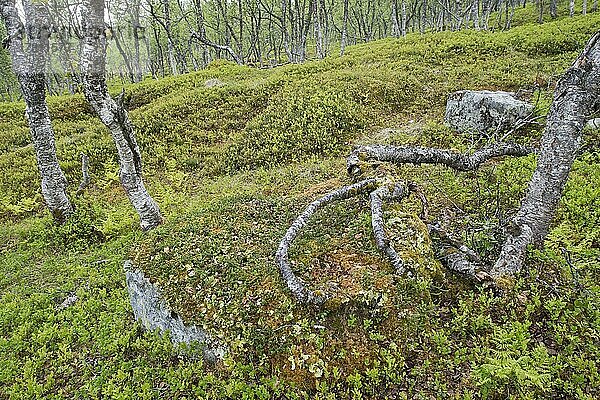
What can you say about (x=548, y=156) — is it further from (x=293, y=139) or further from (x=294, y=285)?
(x=293, y=139)

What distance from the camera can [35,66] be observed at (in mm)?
9680

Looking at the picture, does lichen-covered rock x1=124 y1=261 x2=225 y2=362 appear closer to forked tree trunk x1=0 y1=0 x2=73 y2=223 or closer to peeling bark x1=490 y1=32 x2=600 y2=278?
peeling bark x1=490 y1=32 x2=600 y2=278

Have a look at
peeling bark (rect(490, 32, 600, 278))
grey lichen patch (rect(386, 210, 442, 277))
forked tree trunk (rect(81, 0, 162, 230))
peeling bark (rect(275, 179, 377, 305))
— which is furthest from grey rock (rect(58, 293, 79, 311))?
peeling bark (rect(490, 32, 600, 278))

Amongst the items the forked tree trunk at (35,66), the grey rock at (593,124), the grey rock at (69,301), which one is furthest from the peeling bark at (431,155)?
the forked tree trunk at (35,66)

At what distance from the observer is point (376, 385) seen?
4172mm

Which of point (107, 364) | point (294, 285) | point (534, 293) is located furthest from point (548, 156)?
point (107, 364)

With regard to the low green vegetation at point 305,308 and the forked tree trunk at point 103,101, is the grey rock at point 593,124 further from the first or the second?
the forked tree trunk at point 103,101

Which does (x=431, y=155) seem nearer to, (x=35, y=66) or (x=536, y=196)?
(x=536, y=196)

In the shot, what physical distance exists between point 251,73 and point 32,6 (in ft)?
49.2

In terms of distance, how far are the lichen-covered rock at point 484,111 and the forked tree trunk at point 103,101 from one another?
945 cm

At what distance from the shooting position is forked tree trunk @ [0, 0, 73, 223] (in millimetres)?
9562

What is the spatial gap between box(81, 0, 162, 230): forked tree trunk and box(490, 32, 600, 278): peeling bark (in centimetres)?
731

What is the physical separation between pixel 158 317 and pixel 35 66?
311 inches

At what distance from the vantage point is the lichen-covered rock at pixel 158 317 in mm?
4980
